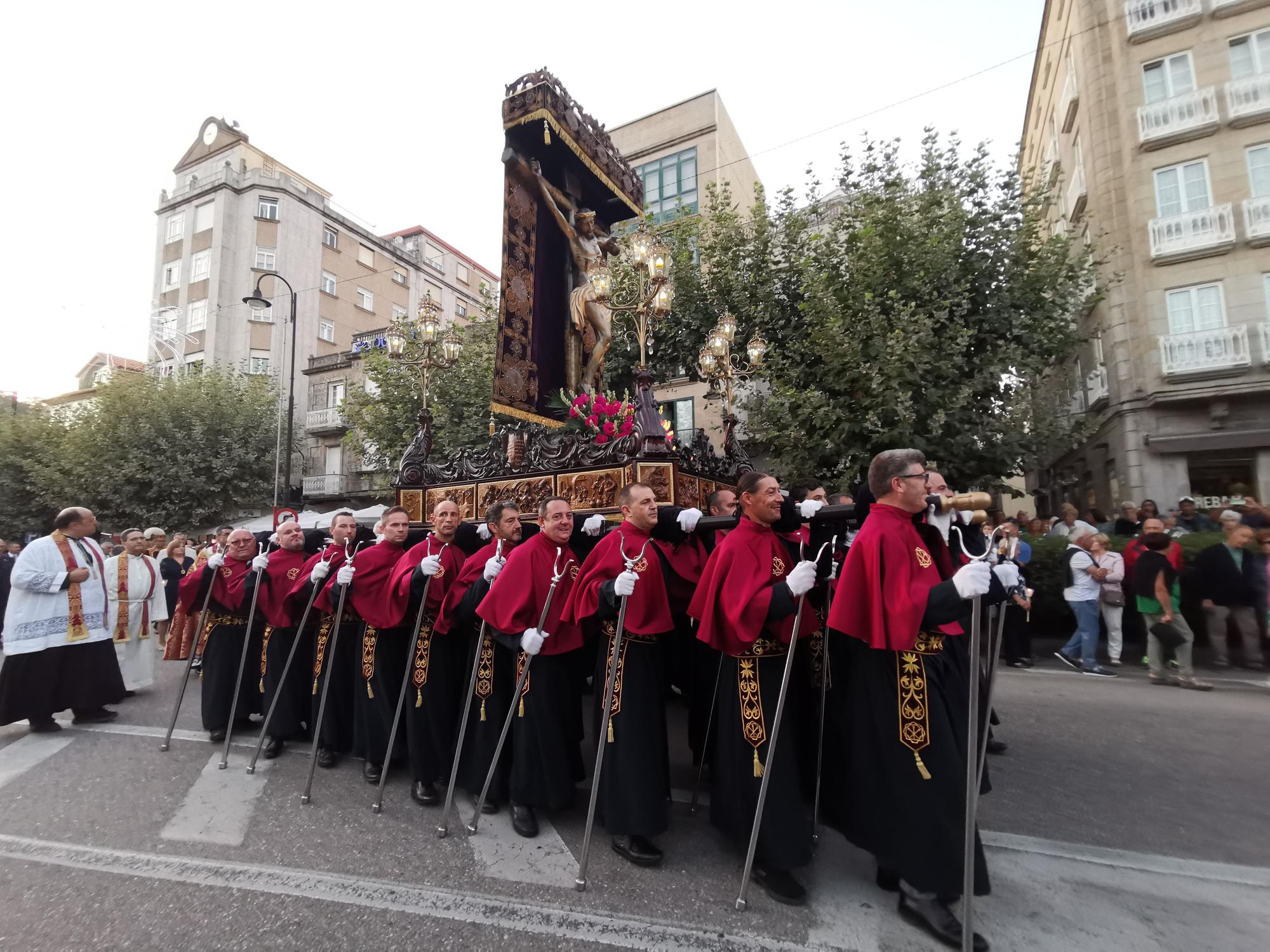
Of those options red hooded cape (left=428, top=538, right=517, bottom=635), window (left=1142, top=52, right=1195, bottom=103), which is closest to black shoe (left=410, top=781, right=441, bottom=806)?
red hooded cape (left=428, top=538, right=517, bottom=635)

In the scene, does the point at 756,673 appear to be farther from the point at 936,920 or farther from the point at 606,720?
the point at 936,920

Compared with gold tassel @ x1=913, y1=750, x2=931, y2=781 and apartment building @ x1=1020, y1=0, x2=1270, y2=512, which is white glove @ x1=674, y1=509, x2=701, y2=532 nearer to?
gold tassel @ x1=913, y1=750, x2=931, y2=781

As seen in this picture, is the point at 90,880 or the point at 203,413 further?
the point at 203,413

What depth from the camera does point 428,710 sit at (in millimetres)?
4891

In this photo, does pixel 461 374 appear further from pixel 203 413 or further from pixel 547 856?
pixel 547 856

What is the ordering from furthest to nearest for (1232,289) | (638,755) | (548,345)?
(1232,289), (548,345), (638,755)

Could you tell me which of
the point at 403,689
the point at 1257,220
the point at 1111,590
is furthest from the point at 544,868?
the point at 1257,220

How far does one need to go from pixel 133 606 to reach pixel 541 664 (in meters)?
7.20

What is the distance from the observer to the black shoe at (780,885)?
3252mm

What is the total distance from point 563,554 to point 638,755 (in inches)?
57.4

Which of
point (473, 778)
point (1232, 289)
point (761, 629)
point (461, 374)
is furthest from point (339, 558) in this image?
point (1232, 289)

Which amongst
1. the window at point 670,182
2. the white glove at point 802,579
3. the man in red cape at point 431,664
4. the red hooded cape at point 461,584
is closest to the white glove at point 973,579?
the white glove at point 802,579

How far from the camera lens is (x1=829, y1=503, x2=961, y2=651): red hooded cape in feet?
10.0

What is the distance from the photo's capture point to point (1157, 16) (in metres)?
17.1
